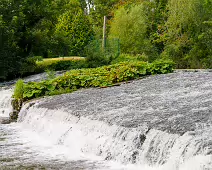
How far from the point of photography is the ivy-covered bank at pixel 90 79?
1450cm

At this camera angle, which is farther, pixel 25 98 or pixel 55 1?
pixel 55 1

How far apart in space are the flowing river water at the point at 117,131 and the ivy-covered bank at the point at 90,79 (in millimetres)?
1277

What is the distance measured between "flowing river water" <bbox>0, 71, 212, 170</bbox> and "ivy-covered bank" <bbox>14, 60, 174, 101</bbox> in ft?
4.19

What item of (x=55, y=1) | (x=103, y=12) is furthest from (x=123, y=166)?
(x=103, y=12)

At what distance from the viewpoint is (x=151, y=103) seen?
1009 cm

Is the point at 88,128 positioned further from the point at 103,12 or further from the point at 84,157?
the point at 103,12

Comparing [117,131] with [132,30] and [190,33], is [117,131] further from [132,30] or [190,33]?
[132,30]

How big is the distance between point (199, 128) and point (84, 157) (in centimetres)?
207

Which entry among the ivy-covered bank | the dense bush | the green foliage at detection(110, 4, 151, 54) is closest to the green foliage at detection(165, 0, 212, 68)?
the green foliage at detection(110, 4, 151, 54)

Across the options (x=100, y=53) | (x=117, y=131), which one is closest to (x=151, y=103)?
(x=117, y=131)

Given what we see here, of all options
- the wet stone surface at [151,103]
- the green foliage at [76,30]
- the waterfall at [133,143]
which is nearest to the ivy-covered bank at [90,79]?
the wet stone surface at [151,103]

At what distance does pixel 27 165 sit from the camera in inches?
277

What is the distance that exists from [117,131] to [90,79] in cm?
765

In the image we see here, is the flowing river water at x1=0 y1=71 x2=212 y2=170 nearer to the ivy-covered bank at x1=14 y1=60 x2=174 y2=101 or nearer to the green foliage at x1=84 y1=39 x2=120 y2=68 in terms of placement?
the ivy-covered bank at x1=14 y1=60 x2=174 y2=101
